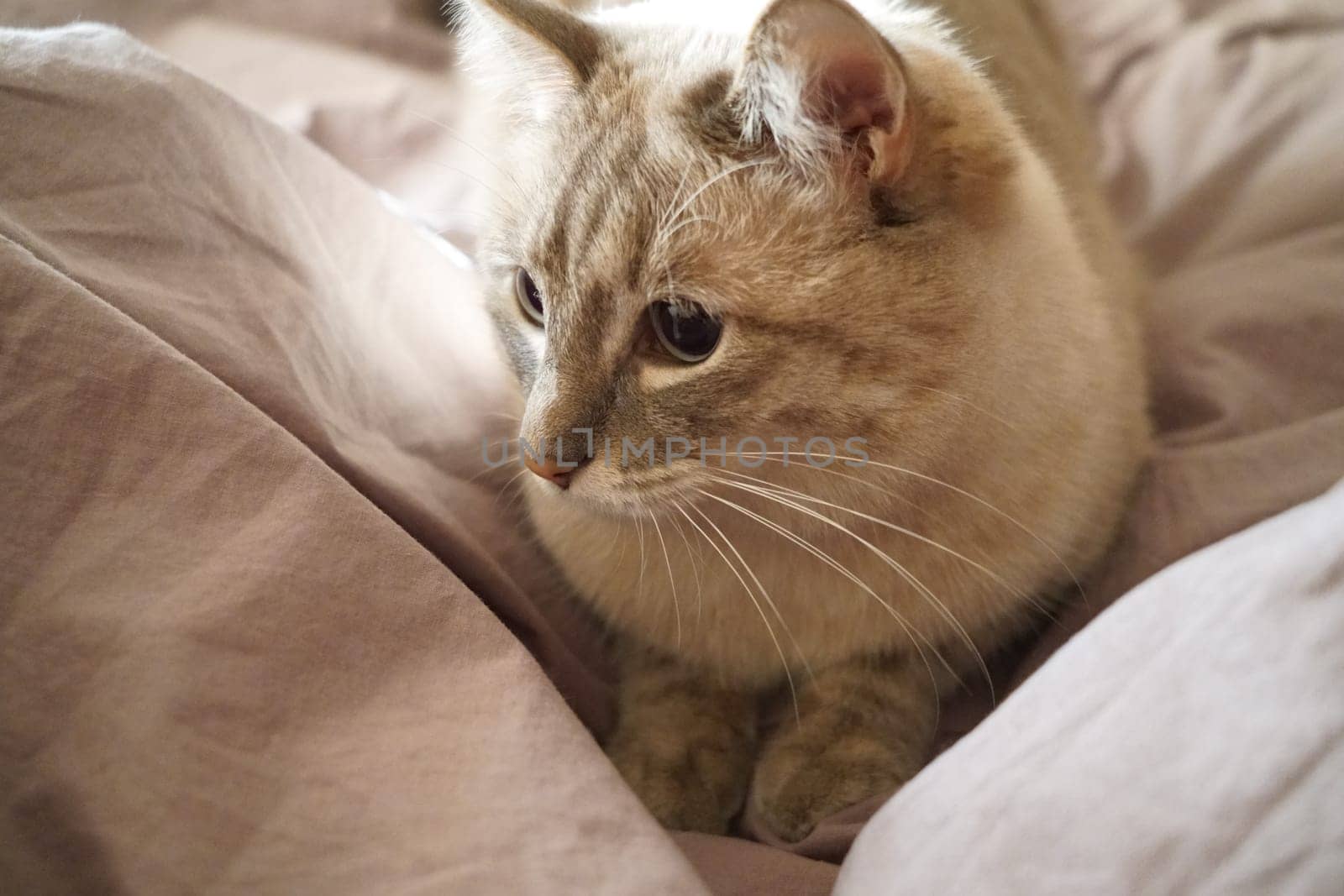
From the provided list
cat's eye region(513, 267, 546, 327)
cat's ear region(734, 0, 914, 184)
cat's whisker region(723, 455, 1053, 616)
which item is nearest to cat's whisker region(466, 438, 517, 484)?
cat's eye region(513, 267, 546, 327)

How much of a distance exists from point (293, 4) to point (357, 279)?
85cm

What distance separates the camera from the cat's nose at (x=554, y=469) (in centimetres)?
88

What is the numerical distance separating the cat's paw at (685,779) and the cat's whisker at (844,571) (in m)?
0.24

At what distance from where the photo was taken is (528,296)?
1.03 meters

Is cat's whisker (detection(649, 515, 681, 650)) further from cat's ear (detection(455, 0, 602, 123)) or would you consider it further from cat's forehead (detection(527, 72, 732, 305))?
cat's ear (detection(455, 0, 602, 123))

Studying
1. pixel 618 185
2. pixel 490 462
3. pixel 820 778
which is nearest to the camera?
pixel 618 185

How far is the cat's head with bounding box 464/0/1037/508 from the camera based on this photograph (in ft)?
2.68

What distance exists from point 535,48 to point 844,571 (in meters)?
0.60

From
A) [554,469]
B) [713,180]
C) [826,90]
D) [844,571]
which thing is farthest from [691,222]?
[844,571]

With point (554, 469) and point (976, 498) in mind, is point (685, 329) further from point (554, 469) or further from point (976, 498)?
point (976, 498)

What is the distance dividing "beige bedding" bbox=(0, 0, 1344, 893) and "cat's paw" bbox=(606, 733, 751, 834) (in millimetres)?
81

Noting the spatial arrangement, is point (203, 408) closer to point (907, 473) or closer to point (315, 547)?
point (315, 547)

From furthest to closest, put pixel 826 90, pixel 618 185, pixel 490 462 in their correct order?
pixel 490 462, pixel 618 185, pixel 826 90

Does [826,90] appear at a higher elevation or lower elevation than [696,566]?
higher
